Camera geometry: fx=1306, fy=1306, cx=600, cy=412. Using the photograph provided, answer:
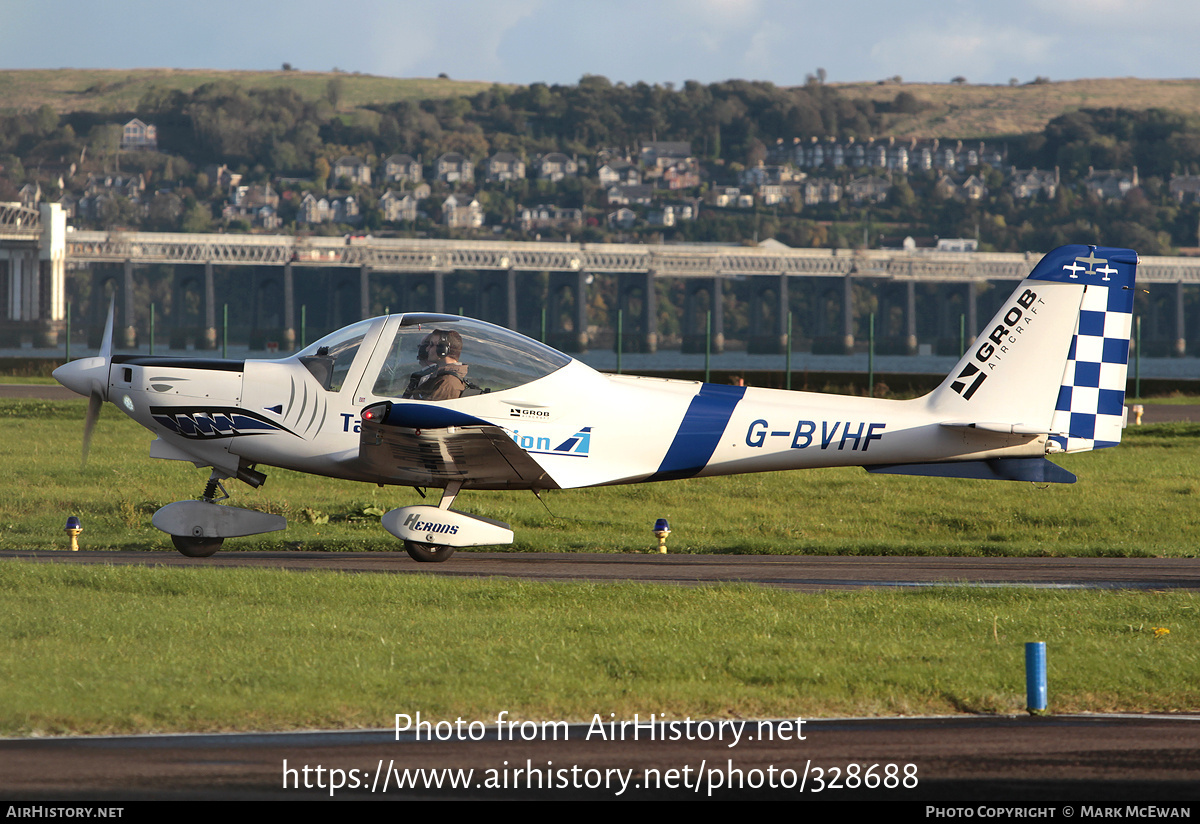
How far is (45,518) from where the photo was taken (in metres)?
18.6

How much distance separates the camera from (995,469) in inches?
582

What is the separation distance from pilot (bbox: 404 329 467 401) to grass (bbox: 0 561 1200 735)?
7.68ft

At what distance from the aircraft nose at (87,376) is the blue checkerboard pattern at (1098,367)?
10.8 meters

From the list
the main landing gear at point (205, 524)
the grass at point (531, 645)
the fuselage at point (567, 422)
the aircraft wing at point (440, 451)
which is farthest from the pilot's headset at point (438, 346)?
the grass at point (531, 645)

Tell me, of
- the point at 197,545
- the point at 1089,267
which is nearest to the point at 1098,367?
the point at 1089,267

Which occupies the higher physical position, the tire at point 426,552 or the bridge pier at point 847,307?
the tire at point 426,552

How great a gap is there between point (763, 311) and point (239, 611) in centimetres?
17824

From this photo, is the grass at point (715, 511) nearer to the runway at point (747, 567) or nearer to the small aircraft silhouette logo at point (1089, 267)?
the runway at point (747, 567)

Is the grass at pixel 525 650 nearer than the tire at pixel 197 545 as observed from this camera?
Yes

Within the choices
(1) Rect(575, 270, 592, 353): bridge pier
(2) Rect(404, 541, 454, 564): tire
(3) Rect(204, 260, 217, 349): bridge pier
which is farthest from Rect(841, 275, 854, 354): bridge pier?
(2) Rect(404, 541, 454, 564): tire

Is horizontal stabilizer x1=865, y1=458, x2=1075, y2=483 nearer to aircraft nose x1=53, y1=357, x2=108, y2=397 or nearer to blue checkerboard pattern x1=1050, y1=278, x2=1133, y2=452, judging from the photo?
blue checkerboard pattern x1=1050, y1=278, x2=1133, y2=452

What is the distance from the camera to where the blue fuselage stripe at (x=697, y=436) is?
14742mm

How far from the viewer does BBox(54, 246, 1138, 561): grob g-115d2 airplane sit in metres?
14.1

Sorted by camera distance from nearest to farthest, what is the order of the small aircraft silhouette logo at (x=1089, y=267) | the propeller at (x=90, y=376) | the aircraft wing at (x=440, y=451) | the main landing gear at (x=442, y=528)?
the aircraft wing at (x=440, y=451) → the main landing gear at (x=442, y=528) → the propeller at (x=90, y=376) → the small aircraft silhouette logo at (x=1089, y=267)
